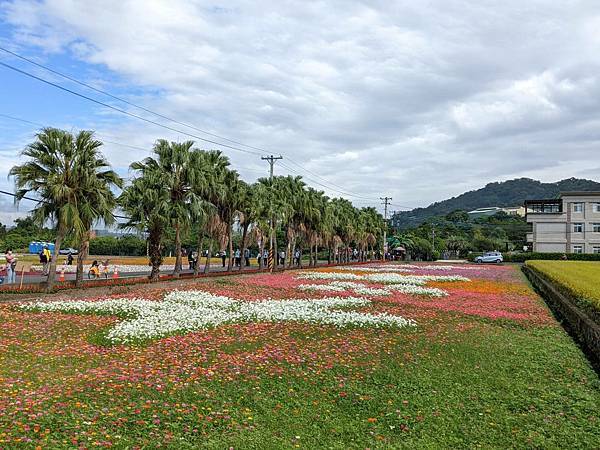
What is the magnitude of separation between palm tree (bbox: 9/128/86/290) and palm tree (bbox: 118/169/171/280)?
4.89 meters

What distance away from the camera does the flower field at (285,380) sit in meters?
6.77

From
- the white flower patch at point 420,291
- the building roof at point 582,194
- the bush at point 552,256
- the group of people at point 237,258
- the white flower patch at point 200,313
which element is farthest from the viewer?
the building roof at point 582,194

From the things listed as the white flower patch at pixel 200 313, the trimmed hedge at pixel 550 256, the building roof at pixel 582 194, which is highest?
the building roof at pixel 582 194

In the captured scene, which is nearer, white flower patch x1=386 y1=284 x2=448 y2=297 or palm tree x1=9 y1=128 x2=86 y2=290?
palm tree x1=9 y1=128 x2=86 y2=290

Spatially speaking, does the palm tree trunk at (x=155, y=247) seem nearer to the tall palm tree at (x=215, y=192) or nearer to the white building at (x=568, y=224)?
the tall palm tree at (x=215, y=192)

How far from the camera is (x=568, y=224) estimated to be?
8631cm

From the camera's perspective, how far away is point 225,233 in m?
38.0

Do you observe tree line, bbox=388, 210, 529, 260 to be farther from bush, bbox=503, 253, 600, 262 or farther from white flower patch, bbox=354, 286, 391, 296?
white flower patch, bbox=354, 286, 391, 296

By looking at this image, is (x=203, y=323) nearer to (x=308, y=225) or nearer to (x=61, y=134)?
(x=61, y=134)

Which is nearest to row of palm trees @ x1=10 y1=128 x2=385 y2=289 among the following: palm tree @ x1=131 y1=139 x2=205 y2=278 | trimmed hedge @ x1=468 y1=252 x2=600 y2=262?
palm tree @ x1=131 y1=139 x2=205 y2=278

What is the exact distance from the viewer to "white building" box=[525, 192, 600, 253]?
8512 centimetres

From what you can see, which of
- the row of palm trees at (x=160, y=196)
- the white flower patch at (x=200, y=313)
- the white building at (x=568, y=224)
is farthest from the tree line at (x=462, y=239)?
the white flower patch at (x=200, y=313)

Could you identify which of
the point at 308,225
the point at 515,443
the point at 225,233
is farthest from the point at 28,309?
the point at 308,225

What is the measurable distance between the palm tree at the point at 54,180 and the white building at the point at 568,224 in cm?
8237
